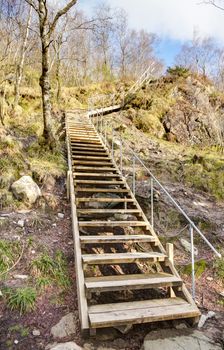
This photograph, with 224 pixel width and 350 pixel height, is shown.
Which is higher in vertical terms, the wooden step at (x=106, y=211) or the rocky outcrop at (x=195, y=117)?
the rocky outcrop at (x=195, y=117)

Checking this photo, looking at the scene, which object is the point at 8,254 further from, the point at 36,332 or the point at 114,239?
the point at 114,239

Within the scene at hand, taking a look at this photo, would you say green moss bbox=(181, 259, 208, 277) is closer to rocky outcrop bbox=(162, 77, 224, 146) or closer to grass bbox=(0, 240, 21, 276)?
grass bbox=(0, 240, 21, 276)

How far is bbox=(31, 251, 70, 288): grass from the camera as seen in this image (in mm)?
3875

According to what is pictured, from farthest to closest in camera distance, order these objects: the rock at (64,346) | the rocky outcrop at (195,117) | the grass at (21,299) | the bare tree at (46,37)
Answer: the rocky outcrop at (195,117) < the bare tree at (46,37) < the grass at (21,299) < the rock at (64,346)

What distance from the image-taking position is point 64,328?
315cm

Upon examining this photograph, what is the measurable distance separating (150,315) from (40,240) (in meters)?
2.32

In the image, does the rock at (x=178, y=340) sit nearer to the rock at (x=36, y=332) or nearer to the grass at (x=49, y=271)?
the rock at (x=36, y=332)

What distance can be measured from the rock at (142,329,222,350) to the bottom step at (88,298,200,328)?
15 cm

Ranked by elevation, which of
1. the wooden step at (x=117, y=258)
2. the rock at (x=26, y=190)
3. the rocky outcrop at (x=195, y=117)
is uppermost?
the rocky outcrop at (x=195, y=117)

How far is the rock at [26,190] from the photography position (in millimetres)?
5703

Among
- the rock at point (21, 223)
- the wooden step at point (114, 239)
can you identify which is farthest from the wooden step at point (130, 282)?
the rock at point (21, 223)

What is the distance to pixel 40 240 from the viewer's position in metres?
4.70

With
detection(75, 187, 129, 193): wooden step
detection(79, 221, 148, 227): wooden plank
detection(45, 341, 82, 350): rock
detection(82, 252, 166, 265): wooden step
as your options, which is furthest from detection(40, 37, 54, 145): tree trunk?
detection(45, 341, 82, 350): rock

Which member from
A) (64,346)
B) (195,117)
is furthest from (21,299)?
(195,117)
